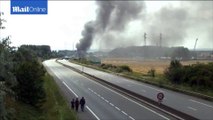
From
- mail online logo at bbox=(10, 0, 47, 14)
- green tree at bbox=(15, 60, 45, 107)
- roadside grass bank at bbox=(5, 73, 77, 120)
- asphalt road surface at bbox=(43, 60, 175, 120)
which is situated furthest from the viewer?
green tree at bbox=(15, 60, 45, 107)

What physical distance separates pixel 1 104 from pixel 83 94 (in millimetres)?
37485

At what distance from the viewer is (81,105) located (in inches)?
1476

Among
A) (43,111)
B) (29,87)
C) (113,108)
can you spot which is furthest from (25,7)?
(29,87)

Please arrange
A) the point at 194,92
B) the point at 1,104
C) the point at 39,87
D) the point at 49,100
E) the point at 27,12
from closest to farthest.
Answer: the point at 1,104 → the point at 27,12 → the point at 39,87 → the point at 49,100 → the point at 194,92

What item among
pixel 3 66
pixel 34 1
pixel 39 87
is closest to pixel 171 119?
pixel 39 87

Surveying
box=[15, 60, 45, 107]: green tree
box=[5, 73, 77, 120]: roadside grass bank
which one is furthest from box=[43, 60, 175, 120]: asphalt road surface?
box=[15, 60, 45, 107]: green tree

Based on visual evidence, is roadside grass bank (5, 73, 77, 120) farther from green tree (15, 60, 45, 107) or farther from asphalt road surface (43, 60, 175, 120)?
asphalt road surface (43, 60, 175, 120)

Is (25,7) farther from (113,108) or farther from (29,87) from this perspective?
(29,87)

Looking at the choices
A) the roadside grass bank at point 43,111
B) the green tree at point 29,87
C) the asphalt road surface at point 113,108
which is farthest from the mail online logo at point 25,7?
the green tree at point 29,87

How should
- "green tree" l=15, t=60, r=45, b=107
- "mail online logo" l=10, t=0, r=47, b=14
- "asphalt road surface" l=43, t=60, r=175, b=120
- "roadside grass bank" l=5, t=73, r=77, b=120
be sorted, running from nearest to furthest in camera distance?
1. "mail online logo" l=10, t=0, r=47, b=14
2. "roadside grass bank" l=5, t=73, r=77, b=120
3. "asphalt road surface" l=43, t=60, r=175, b=120
4. "green tree" l=15, t=60, r=45, b=107

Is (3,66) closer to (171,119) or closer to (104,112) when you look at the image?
(171,119)

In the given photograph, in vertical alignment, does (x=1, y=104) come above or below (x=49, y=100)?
above

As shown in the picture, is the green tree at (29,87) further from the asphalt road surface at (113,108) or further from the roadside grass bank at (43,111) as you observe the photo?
the asphalt road surface at (113,108)

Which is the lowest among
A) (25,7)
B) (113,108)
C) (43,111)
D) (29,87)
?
(43,111)
